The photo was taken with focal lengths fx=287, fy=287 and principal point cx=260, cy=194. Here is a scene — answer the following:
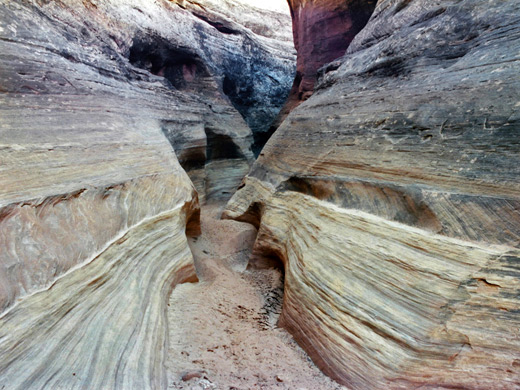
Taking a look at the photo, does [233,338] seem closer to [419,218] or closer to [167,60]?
[419,218]

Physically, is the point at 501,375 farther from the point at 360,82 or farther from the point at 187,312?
the point at 360,82

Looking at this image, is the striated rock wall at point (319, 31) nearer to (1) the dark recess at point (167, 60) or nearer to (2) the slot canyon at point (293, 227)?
(1) the dark recess at point (167, 60)

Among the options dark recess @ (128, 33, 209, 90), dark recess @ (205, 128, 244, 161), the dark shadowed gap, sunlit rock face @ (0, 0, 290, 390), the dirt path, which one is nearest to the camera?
sunlit rock face @ (0, 0, 290, 390)

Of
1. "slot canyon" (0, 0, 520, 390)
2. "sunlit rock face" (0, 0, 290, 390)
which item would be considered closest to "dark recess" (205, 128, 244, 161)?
"sunlit rock face" (0, 0, 290, 390)

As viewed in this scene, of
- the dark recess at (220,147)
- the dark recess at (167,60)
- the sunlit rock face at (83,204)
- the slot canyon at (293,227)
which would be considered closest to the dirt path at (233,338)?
the slot canyon at (293,227)

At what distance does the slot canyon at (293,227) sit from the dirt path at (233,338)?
0.02 m

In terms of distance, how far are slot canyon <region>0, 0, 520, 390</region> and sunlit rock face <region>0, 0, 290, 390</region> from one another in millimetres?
15

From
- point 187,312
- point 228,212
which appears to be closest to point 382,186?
point 187,312

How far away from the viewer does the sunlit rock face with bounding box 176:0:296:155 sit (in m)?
9.09

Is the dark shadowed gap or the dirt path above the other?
the dark shadowed gap

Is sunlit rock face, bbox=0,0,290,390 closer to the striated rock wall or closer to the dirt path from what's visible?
the dirt path

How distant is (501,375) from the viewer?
1683 mm

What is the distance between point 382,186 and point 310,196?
967 millimetres

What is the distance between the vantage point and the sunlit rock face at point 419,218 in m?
1.76
